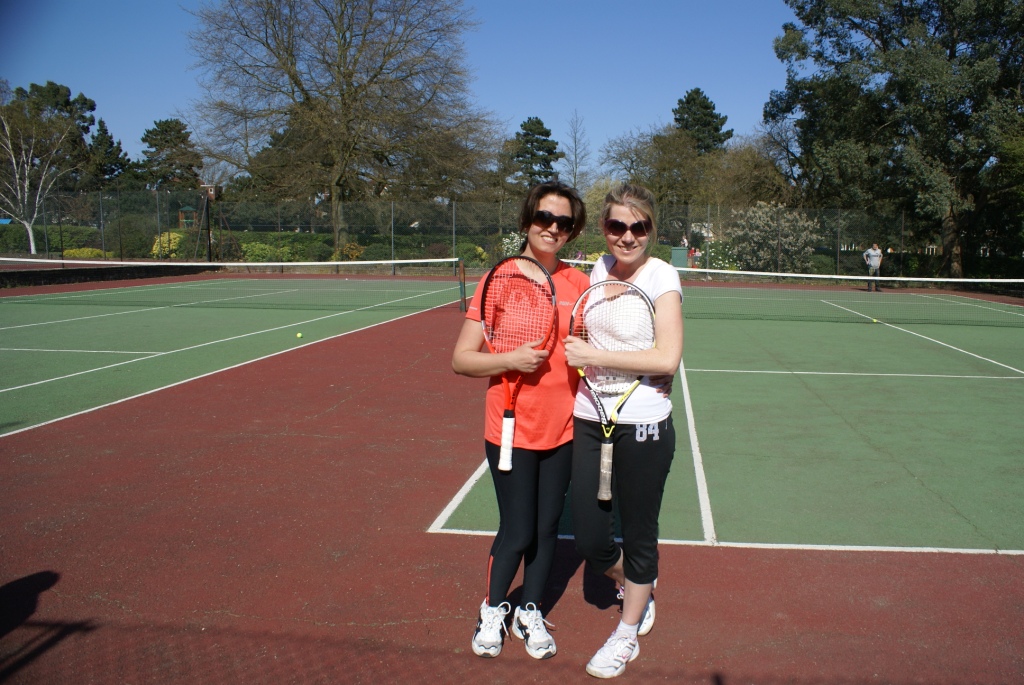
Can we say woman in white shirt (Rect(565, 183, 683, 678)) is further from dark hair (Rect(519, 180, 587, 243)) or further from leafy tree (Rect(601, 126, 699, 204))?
leafy tree (Rect(601, 126, 699, 204))

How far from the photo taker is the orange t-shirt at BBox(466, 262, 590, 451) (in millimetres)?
3285

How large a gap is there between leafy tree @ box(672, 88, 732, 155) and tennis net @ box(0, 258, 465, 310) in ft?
183

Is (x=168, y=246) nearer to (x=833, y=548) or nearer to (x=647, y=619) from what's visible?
(x=833, y=548)

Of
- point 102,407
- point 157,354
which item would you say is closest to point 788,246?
point 157,354

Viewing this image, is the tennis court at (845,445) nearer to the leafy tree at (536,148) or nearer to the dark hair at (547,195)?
the dark hair at (547,195)

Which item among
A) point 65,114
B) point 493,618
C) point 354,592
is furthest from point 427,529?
point 65,114

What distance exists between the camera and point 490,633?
11.5 feet

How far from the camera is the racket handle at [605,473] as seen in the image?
3.18 m

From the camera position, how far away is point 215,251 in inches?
1411

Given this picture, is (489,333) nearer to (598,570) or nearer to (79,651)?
(598,570)

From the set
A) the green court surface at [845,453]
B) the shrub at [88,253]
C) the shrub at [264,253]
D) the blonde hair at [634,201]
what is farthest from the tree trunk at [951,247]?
the shrub at [88,253]

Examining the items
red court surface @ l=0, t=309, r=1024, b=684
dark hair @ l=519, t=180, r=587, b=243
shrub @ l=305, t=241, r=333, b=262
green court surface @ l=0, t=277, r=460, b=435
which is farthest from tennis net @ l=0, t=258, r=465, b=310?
dark hair @ l=519, t=180, r=587, b=243

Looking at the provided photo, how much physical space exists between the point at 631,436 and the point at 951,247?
34683mm

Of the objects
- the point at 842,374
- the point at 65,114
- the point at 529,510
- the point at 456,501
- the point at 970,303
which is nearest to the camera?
the point at 529,510
